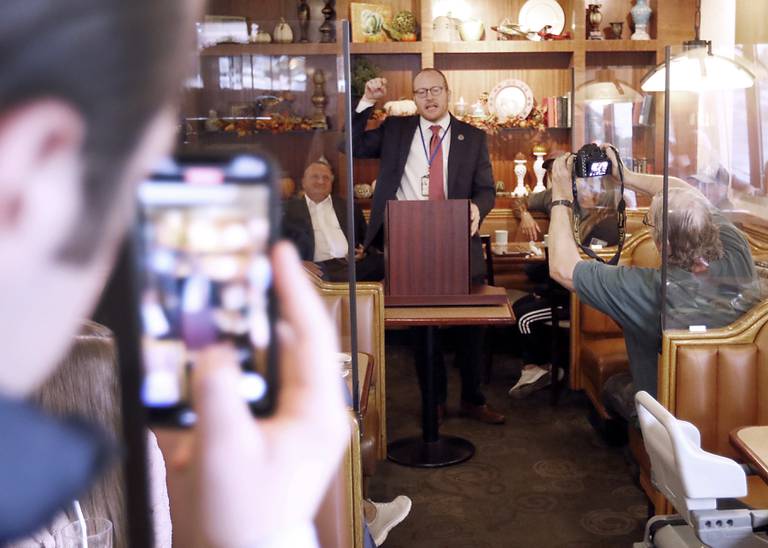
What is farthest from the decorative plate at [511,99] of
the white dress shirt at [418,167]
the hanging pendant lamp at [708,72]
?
the hanging pendant lamp at [708,72]

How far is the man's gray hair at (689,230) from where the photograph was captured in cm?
227

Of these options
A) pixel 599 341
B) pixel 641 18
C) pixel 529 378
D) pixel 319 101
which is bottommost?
pixel 529 378

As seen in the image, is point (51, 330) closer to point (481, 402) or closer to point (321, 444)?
point (321, 444)

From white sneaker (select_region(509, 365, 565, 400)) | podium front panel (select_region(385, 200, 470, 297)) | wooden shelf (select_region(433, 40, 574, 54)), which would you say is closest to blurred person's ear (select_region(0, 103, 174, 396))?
podium front panel (select_region(385, 200, 470, 297))

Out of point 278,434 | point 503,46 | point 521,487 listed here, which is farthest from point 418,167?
point 278,434

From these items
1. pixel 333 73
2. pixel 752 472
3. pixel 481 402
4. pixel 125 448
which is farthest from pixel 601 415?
pixel 125 448

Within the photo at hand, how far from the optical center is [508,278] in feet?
16.3

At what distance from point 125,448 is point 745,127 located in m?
2.64

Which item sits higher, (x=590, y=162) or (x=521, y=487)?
(x=590, y=162)

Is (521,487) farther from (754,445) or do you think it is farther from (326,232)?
(326,232)

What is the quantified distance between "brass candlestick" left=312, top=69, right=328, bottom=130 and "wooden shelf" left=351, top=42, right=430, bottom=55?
456 cm

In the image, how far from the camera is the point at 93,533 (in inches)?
27.2

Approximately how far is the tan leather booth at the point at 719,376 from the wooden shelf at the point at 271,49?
6.23 ft

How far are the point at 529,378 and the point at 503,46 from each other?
2.05 metres
